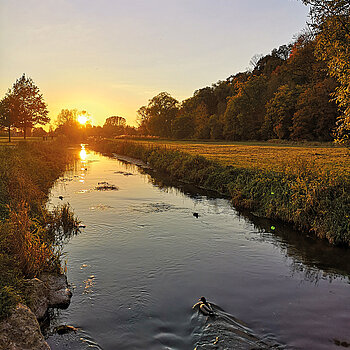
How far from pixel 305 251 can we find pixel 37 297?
8.90 metres

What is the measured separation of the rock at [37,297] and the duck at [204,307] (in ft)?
10.9

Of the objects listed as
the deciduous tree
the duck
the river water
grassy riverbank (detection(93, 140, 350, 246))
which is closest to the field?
grassy riverbank (detection(93, 140, 350, 246))

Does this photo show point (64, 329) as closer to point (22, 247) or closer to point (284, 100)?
point (22, 247)

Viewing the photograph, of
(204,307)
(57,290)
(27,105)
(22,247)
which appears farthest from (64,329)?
(27,105)

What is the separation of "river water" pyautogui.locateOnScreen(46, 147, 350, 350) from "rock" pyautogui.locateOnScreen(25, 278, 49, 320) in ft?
1.18

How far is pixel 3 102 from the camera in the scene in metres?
56.0

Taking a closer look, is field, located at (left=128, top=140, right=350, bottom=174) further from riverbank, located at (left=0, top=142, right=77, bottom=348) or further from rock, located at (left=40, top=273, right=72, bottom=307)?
rock, located at (left=40, top=273, right=72, bottom=307)

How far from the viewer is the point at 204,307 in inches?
284

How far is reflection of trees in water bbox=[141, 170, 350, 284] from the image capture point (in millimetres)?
9695

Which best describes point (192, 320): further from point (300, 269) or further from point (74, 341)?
point (300, 269)

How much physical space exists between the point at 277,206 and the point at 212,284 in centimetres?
700

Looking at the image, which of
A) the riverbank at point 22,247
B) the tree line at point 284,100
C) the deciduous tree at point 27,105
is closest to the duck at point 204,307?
the riverbank at point 22,247

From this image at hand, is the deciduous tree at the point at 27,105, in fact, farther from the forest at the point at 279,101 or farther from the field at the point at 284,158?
the field at the point at 284,158

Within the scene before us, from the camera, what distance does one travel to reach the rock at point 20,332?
485cm
